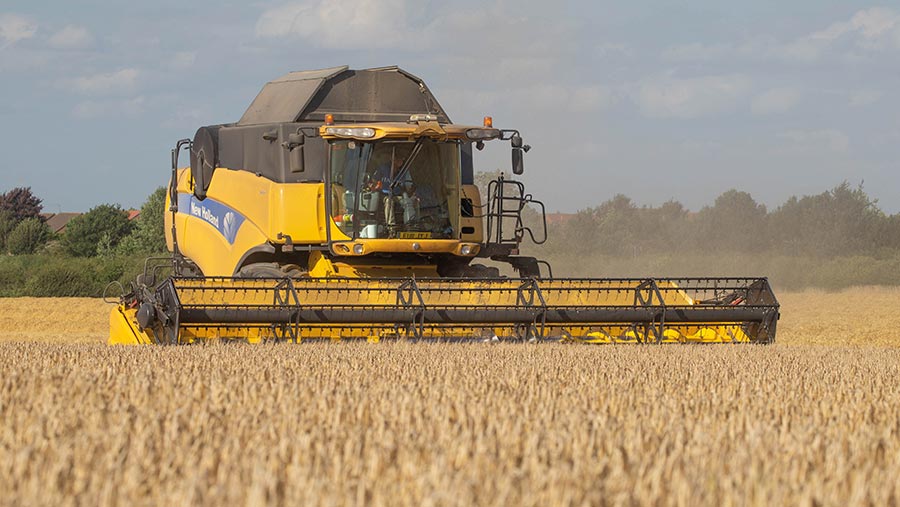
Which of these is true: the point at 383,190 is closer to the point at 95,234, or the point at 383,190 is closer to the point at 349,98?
the point at 349,98

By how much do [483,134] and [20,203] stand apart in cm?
4696

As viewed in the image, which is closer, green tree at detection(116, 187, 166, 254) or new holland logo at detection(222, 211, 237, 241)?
new holland logo at detection(222, 211, 237, 241)

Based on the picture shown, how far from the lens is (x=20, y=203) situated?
5362 cm

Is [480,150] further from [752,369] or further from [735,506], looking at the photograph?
[735,506]

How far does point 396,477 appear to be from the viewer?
3.20 meters

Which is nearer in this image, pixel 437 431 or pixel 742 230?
pixel 437 431

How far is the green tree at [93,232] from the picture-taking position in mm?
43688

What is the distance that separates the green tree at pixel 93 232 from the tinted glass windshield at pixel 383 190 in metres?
34.4

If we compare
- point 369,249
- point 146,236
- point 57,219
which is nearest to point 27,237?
point 146,236

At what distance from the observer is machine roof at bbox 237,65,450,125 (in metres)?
10.9

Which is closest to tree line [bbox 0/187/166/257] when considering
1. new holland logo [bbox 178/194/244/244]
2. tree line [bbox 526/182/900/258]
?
tree line [bbox 526/182/900/258]

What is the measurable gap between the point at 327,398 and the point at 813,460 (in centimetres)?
197

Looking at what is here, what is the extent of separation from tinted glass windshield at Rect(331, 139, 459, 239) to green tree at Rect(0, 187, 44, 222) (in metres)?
45.8

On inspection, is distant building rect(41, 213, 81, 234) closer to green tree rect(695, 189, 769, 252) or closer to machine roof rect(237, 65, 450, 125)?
green tree rect(695, 189, 769, 252)
